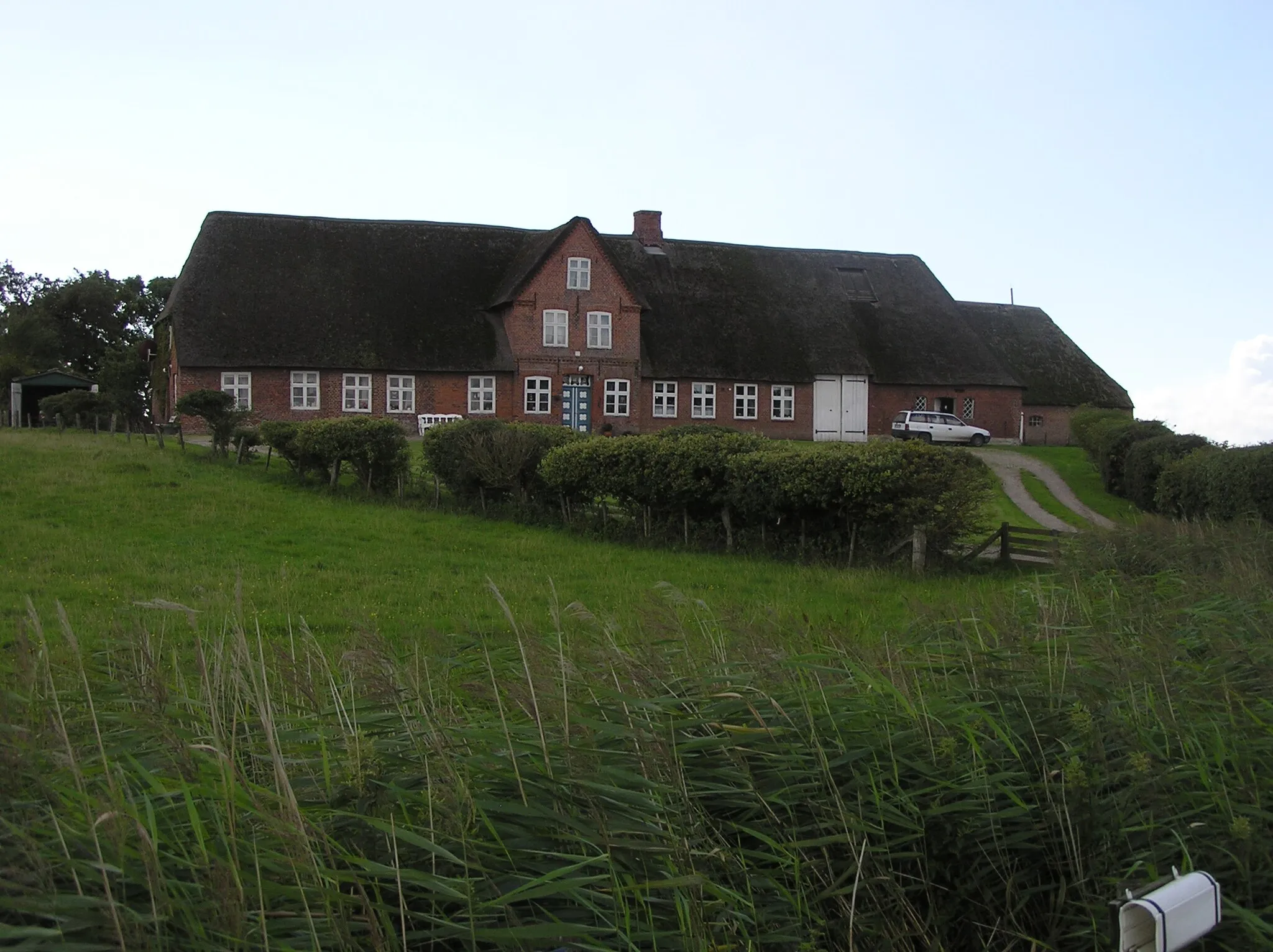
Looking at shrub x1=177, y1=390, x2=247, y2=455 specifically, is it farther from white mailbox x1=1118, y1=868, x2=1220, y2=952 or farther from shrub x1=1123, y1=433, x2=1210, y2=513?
white mailbox x1=1118, y1=868, x2=1220, y2=952

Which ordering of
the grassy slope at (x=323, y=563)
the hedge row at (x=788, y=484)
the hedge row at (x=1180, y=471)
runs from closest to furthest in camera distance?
the grassy slope at (x=323, y=563)
the hedge row at (x=1180, y=471)
the hedge row at (x=788, y=484)

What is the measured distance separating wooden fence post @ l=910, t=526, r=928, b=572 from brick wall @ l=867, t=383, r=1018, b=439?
3205 cm

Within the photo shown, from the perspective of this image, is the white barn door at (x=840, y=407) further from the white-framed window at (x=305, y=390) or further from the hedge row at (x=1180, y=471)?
the white-framed window at (x=305, y=390)

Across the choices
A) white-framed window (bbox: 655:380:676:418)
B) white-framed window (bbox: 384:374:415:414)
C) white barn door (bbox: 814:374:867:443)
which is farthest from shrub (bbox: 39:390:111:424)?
white barn door (bbox: 814:374:867:443)

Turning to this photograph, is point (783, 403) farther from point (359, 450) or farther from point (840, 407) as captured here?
point (359, 450)

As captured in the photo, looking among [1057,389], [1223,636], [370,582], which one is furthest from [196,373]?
[1223,636]

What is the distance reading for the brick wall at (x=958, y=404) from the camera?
167ft

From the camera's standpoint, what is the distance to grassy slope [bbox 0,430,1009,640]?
13141mm

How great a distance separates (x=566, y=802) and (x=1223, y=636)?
4284 mm

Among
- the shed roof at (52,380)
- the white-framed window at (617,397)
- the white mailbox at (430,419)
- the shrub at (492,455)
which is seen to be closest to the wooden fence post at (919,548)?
the shrub at (492,455)

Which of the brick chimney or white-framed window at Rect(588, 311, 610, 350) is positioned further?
the brick chimney

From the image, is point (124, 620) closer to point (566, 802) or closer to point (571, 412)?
point (566, 802)

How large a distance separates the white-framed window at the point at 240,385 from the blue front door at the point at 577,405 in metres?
11.5

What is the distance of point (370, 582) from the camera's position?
51.5ft
